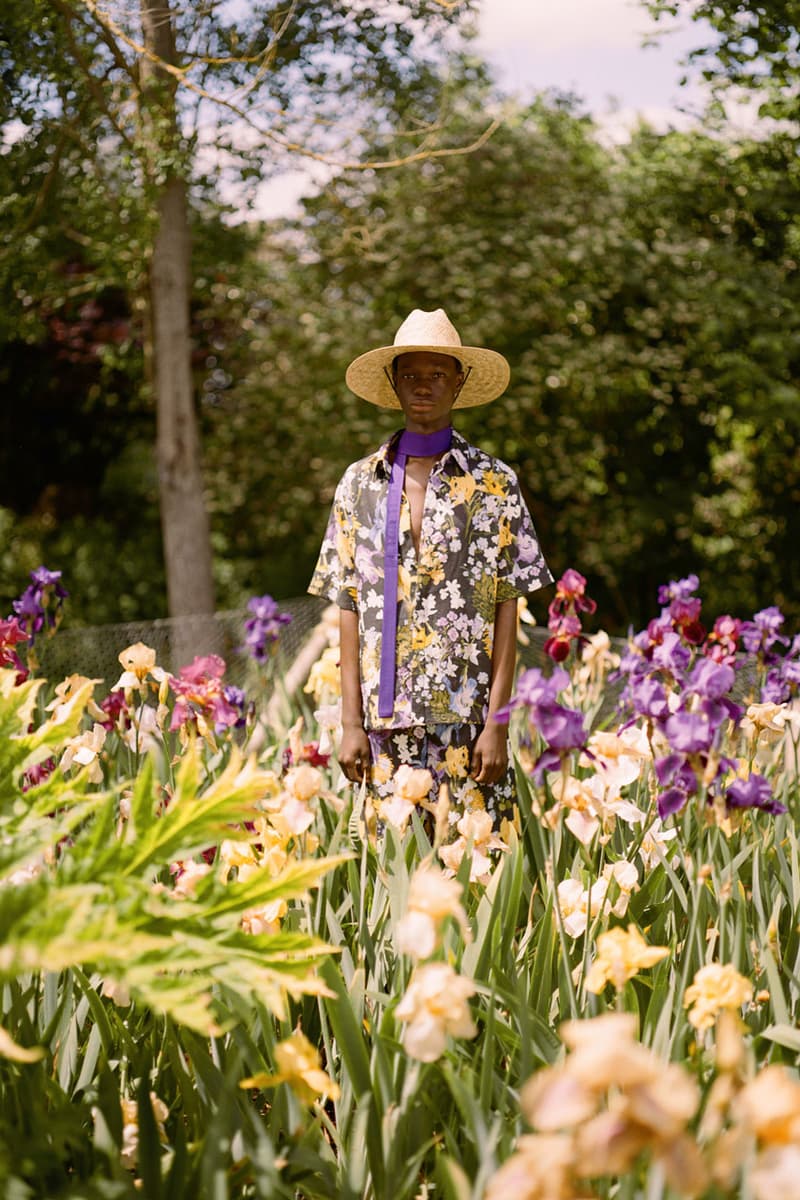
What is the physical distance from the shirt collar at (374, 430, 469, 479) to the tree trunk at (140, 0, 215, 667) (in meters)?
2.66

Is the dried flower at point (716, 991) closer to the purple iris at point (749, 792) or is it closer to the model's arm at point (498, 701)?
the purple iris at point (749, 792)

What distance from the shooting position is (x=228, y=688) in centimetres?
285

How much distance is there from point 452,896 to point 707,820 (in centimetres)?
60

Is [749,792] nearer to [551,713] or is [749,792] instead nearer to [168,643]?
[551,713]

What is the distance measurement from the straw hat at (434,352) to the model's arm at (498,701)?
602 mm

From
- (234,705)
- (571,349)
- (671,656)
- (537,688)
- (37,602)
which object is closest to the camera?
(537,688)

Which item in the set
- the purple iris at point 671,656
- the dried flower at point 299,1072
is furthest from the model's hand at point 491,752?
the dried flower at point 299,1072

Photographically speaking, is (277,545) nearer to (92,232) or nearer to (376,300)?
(376,300)

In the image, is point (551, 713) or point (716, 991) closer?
point (716, 991)

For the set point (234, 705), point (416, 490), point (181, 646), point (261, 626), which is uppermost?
point (416, 490)

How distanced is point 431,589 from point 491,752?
0.39 metres

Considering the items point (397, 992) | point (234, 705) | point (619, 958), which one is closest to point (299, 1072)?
point (397, 992)

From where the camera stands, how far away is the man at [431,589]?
2477 mm

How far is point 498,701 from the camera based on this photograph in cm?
244
